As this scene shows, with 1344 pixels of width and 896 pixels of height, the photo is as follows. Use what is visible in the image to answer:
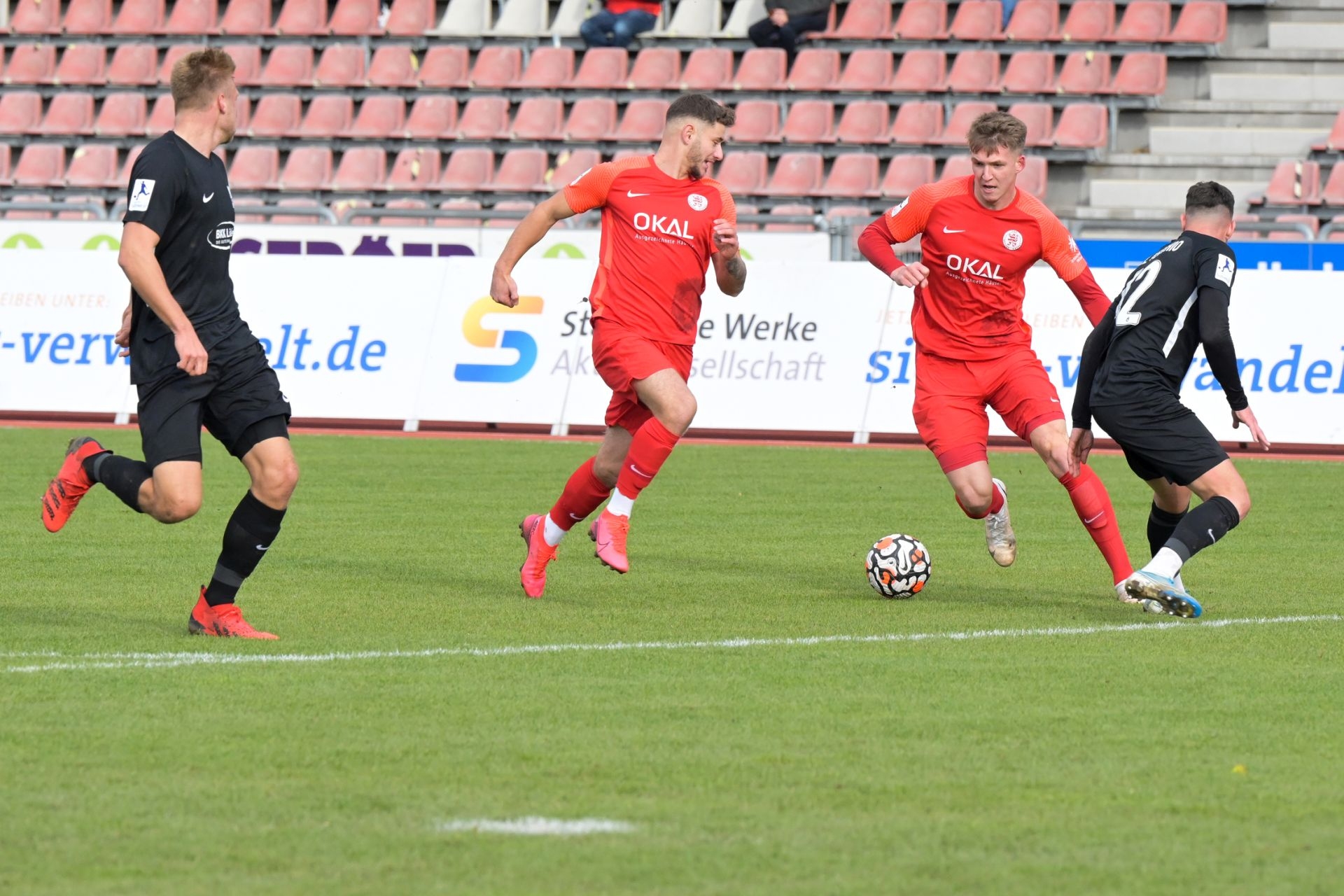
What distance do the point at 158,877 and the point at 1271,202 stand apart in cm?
1964

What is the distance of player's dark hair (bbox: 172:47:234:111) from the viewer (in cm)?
762

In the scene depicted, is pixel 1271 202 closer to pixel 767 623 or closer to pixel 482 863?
pixel 767 623

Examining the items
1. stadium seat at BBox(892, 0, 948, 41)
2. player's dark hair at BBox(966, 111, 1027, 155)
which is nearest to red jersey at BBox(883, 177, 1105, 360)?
player's dark hair at BBox(966, 111, 1027, 155)

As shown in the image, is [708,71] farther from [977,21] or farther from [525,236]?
[525,236]

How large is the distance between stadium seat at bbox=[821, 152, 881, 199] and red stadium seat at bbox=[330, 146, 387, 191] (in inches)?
220


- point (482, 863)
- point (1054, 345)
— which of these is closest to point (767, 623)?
point (482, 863)

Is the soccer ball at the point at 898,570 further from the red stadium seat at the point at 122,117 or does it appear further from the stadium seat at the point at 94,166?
the red stadium seat at the point at 122,117

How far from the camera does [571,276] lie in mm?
18688

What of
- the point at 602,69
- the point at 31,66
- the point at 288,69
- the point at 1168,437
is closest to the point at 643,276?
the point at 1168,437

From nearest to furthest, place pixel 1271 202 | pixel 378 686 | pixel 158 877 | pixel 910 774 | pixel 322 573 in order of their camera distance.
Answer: pixel 158 877 < pixel 910 774 < pixel 378 686 < pixel 322 573 < pixel 1271 202

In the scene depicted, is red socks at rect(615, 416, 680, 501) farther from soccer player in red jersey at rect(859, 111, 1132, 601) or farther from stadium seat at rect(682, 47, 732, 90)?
stadium seat at rect(682, 47, 732, 90)

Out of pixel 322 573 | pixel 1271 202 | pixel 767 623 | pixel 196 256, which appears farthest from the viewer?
pixel 1271 202

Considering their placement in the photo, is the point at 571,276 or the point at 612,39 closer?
the point at 571,276

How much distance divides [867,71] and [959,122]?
192 cm
